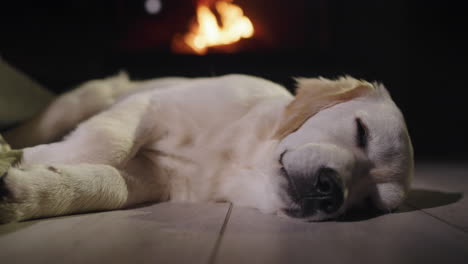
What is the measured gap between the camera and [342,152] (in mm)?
1486

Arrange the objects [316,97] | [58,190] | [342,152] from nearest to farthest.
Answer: [58,190] → [342,152] → [316,97]

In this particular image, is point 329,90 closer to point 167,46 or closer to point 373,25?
point 373,25

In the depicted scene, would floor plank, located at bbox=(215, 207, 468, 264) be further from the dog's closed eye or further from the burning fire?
the burning fire

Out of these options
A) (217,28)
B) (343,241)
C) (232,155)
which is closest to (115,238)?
(343,241)

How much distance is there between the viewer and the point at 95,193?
1479 millimetres

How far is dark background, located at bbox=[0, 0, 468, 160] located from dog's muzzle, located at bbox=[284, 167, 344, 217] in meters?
1.70

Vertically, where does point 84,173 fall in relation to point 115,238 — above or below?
above

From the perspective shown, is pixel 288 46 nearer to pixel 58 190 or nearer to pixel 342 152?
pixel 342 152

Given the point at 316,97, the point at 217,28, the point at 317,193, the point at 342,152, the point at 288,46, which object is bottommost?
the point at 317,193

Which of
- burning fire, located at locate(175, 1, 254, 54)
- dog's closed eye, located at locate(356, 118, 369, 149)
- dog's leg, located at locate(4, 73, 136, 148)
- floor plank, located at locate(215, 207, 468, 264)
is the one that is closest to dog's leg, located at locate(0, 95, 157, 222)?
floor plank, located at locate(215, 207, 468, 264)

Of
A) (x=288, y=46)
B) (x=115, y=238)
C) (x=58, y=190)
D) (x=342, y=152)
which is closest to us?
(x=115, y=238)

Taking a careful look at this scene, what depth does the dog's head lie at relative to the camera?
141 centimetres

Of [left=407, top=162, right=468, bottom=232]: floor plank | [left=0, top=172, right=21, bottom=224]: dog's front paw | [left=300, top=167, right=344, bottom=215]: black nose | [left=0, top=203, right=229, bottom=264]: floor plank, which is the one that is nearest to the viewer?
[left=0, top=203, right=229, bottom=264]: floor plank

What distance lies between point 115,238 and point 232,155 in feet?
2.67
